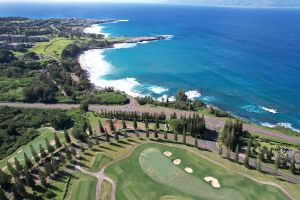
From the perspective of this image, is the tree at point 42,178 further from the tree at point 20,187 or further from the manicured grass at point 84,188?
the manicured grass at point 84,188

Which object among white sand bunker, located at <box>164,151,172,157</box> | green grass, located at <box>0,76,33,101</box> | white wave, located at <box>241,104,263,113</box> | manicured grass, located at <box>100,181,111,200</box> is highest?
green grass, located at <box>0,76,33,101</box>

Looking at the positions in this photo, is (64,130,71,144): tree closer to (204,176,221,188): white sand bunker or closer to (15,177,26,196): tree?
(15,177,26,196): tree

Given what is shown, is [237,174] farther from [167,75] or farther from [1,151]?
[167,75]

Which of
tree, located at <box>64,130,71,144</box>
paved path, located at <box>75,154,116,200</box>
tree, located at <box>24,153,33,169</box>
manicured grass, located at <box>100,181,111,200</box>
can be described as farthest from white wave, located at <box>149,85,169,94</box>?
tree, located at <box>24,153,33,169</box>

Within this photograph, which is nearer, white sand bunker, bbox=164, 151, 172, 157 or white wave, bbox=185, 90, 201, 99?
white sand bunker, bbox=164, 151, 172, 157

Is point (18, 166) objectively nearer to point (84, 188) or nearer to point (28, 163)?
point (28, 163)

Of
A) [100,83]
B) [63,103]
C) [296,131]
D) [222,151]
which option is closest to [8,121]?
[63,103]

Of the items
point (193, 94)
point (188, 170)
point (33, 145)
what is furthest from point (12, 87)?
point (188, 170)

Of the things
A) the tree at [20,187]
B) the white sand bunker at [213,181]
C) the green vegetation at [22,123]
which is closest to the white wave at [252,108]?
the white sand bunker at [213,181]
